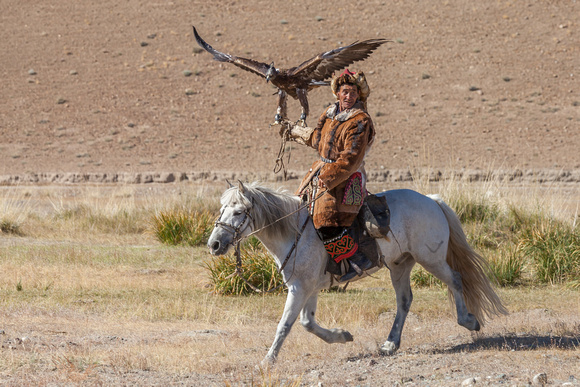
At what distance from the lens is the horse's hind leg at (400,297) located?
7.34m

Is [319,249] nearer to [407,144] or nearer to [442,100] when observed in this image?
[407,144]

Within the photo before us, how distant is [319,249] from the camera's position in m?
6.89

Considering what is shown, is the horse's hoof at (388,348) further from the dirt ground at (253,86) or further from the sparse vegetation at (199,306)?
the dirt ground at (253,86)

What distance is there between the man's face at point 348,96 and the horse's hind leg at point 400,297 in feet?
5.48

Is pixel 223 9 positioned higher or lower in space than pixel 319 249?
higher

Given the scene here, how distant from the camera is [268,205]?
6.73m

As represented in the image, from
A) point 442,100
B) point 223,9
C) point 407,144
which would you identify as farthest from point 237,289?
point 223,9

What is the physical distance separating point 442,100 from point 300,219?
109ft

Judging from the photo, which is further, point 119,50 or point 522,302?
point 119,50

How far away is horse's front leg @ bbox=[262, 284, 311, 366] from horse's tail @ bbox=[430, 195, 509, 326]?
1870 mm

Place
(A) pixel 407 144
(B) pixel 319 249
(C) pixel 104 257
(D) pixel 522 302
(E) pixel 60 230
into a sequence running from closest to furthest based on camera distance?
(B) pixel 319 249, (D) pixel 522 302, (C) pixel 104 257, (E) pixel 60 230, (A) pixel 407 144

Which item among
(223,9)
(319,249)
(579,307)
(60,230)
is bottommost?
(60,230)

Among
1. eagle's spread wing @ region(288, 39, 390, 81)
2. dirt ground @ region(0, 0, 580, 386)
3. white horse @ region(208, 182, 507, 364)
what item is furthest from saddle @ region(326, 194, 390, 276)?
dirt ground @ region(0, 0, 580, 386)

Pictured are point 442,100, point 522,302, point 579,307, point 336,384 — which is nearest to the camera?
point 336,384
